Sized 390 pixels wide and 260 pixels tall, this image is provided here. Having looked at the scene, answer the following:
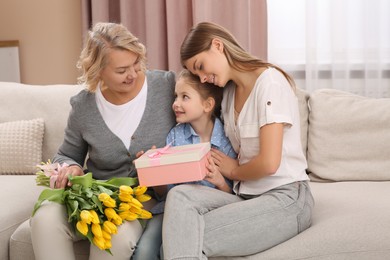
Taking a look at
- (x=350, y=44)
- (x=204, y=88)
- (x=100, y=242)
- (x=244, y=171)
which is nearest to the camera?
(x=100, y=242)

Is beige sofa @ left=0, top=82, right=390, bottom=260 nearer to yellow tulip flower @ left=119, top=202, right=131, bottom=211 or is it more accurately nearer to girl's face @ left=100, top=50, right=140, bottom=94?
yellow tulip flower @ left=119, top=202, right=131, bottom=211

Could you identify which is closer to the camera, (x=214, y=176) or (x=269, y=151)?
(x=269, y=151)

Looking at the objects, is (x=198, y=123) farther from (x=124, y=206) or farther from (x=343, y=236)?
(x=343, y=236)

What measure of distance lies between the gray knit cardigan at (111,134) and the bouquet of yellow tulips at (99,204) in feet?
0.76

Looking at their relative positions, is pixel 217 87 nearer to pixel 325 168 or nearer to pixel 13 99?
pixel 325 168

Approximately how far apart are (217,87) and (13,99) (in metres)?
1.13

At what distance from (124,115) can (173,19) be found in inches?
A: 55.2

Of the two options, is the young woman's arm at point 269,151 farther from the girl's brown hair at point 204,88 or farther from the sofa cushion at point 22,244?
the sofa cushion at point 22,244

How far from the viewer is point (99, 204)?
1998 mm

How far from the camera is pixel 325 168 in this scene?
8.61ft

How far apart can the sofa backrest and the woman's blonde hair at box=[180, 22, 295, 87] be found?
0.90m

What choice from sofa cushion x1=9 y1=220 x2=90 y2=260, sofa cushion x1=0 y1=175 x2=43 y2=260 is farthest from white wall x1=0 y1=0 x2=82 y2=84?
sofa cushion x1=9 y1=220 x2=90 y2=260

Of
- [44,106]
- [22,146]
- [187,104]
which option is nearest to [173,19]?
[44,106]

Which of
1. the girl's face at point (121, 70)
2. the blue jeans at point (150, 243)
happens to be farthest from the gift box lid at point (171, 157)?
the girl's face at point (121, 70)
